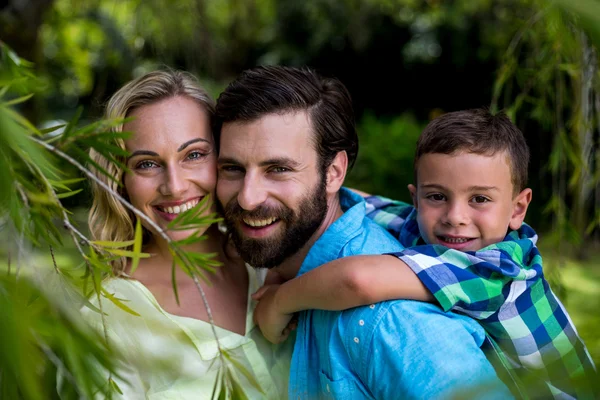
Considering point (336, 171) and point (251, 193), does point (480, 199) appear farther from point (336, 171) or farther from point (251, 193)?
point (251, 193)

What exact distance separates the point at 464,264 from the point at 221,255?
923mm

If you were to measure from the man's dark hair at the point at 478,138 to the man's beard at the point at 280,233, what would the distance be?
37 centimetres

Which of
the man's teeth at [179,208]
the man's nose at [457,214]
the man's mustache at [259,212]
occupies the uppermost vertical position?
the man's nose at [457,214]

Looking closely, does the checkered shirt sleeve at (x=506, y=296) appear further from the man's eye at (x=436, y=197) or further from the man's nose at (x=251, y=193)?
the man's nose at (x=251, y=193)

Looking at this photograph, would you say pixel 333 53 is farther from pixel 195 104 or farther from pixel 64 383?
pixel 64 383

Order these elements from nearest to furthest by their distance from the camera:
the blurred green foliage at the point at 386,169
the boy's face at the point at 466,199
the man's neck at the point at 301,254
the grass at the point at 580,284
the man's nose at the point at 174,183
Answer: the boy's face at the point at 466,199, the man's nose at the point at 174,183, the man's neck at the point at 301,254, the grass at the point at 580,284, the blurred green foliage at the point at 386,169

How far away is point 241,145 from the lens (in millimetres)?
1810

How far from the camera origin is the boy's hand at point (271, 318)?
1821 millimetres

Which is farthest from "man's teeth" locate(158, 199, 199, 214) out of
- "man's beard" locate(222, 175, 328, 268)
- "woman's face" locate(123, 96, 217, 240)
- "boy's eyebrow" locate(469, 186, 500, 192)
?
"boy's eyebrow" locate(469, 186, 500, 192)

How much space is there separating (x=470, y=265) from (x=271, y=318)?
0.59m

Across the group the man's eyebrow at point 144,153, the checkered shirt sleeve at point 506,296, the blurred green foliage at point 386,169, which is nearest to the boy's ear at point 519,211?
the checkered shirt sleeve at point 506,296

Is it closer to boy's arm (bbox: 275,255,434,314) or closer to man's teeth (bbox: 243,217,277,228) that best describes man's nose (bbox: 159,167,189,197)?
man's teeth (bbox: 243,217,277,228)

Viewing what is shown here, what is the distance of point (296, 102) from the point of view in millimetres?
1878

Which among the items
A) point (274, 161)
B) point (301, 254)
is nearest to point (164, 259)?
point (301, 254)
